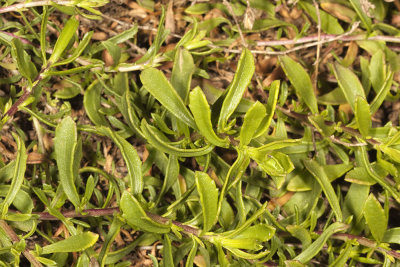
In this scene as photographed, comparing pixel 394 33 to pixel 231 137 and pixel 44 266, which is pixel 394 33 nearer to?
pixel 231 137

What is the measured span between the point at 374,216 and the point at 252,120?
686 millimetres

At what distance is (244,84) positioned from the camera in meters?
1.66

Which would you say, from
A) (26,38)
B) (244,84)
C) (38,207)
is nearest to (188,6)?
(26,38)

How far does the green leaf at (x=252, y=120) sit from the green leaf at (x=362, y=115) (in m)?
0.46

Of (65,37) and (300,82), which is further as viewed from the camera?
(300,82)

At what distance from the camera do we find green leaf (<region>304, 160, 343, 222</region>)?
6.36 feet

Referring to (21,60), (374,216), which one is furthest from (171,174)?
(374,216)

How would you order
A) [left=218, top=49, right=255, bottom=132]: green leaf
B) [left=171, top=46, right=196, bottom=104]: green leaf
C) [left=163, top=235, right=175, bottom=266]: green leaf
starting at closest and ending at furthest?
[left=218, top=49, right=255, bottom=132]: green leaf → [left=163, top=235, right=175, bottom=266]: green leaf → [left=171, top=46, right=196, bottom=104]: green leaf

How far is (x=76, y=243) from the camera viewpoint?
66.4 inches

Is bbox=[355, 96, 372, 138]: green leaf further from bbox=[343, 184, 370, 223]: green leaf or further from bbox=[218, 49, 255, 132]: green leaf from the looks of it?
bbox=[218, 49, 255, 132]: green leaf

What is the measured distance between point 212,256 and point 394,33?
135 centimetres

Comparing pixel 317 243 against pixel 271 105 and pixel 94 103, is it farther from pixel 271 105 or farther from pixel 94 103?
pixel 94 103

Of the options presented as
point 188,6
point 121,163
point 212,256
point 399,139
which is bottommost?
point 212,256

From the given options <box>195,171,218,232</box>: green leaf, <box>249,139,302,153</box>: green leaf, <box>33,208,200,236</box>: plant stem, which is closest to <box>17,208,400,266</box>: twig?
<box>33,208,200,236</box>: plant stem
